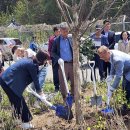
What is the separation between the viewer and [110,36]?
988 centimetres

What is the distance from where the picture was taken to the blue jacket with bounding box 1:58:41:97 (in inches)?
254

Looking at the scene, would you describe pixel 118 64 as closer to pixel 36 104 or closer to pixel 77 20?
pixel 77 20

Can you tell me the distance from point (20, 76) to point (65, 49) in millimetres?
1879

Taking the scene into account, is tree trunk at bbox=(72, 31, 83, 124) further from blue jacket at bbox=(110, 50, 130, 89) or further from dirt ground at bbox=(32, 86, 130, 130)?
blue jacket at bbox=(110, 50, 130, 89)

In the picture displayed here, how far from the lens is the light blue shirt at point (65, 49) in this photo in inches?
324

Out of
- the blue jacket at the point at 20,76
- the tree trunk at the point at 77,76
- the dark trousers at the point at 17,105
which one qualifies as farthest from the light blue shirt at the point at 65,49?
the tree trunk at the point at 77,76

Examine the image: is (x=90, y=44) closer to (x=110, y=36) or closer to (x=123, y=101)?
(x=110, y=36)

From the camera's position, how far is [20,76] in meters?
6.57

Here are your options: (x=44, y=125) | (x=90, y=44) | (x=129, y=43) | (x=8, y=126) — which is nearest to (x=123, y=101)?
(x=44, y=125)

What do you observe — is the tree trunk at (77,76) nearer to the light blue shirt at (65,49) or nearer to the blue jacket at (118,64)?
the blue jacket at (118,64)

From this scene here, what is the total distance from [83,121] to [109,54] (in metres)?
1.05

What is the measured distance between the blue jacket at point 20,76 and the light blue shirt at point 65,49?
67.3 inches

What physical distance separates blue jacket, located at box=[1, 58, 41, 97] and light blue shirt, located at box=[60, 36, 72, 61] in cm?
171

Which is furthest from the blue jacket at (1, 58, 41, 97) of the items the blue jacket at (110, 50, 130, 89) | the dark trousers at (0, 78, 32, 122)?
the blue jacket at (110, 50, 130, 89)
